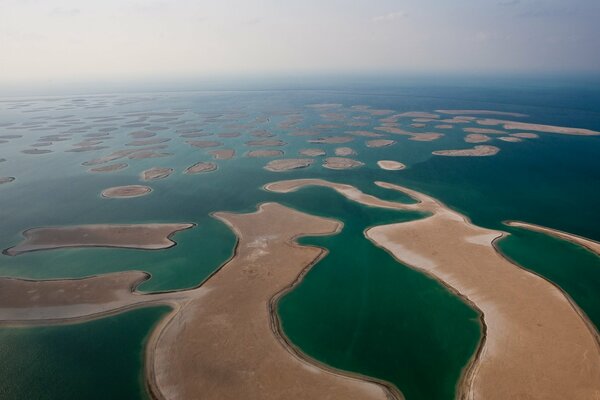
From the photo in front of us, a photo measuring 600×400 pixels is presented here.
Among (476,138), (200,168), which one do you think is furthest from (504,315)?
(476,138)

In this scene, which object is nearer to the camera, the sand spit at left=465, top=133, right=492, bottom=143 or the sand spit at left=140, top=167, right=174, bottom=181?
the sand spit at left=140, top=167, right=174, bottom=181

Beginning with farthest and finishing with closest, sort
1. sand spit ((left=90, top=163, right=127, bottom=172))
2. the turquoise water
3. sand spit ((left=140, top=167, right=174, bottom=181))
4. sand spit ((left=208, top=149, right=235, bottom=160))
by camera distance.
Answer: sand spit ((left=208, top=149, right=235, bottom=160))
sand spit ((left=90, top=163, right=127, bottom=172))
sand spit ((left=140, top=167, right=174, bottom=181))
the turquoise water

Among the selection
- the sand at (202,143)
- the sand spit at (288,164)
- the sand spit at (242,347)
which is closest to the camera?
the sand spit at (242,347)

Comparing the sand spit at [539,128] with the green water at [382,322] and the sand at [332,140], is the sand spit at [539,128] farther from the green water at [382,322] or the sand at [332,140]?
the green water at [382,322]

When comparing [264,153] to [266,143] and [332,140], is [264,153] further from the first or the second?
[332,140]

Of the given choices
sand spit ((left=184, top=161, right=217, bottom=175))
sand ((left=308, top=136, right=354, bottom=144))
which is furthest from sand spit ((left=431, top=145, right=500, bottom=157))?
sand spit ((left=184, top=161, right=217, bottom=175))

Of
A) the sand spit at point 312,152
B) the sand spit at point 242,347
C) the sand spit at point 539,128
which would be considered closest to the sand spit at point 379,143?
the sand spit at point 312,152

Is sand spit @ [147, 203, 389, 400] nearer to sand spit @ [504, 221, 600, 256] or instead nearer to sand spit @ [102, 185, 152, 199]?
sand spit @ [504, 221, 600, 256]
